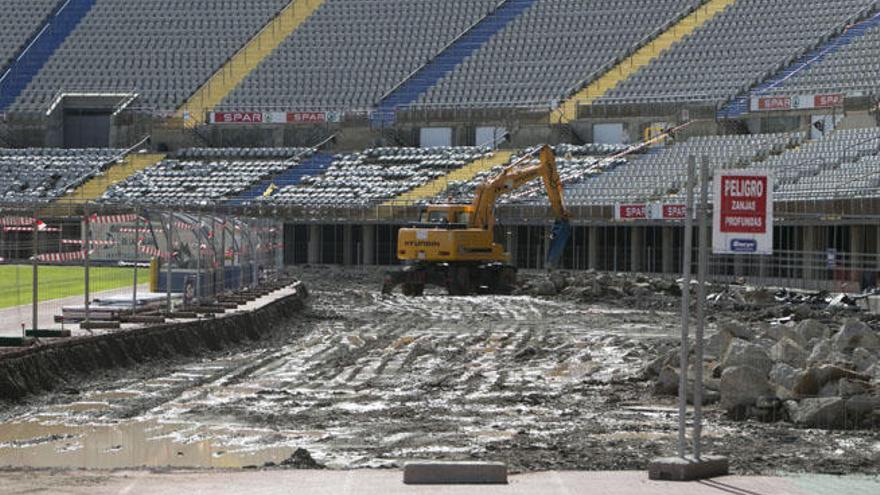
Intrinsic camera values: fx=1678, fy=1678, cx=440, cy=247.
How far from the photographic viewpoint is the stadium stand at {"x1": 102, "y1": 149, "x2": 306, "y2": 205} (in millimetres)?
63625

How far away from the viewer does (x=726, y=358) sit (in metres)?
16.6

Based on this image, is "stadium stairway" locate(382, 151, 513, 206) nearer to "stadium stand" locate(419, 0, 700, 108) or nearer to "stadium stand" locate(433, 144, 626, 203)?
"stadium stand" locate(433, 144, 626, 203)

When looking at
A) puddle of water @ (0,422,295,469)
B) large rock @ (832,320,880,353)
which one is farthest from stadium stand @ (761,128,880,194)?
puddle of water @ (0,422,295,469)

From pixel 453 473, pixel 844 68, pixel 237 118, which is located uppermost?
pixel 844 68

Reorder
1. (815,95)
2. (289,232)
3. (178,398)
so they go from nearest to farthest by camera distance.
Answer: (178,398) < (815,95) < (289,232)

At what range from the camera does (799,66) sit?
59.6 metres

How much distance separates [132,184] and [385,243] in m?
12.1

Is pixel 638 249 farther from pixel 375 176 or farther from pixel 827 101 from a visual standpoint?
pixel 375 176

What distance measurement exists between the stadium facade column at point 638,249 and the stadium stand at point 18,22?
34.4 m

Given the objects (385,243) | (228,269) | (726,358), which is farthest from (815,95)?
(726,358)

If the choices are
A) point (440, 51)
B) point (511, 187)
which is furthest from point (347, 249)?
point (511, 187)

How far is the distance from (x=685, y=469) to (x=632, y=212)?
39.9 meters

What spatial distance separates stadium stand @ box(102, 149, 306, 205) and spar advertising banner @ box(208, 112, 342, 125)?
1575 millimetres

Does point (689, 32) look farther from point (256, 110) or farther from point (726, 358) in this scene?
point (726, 358)
